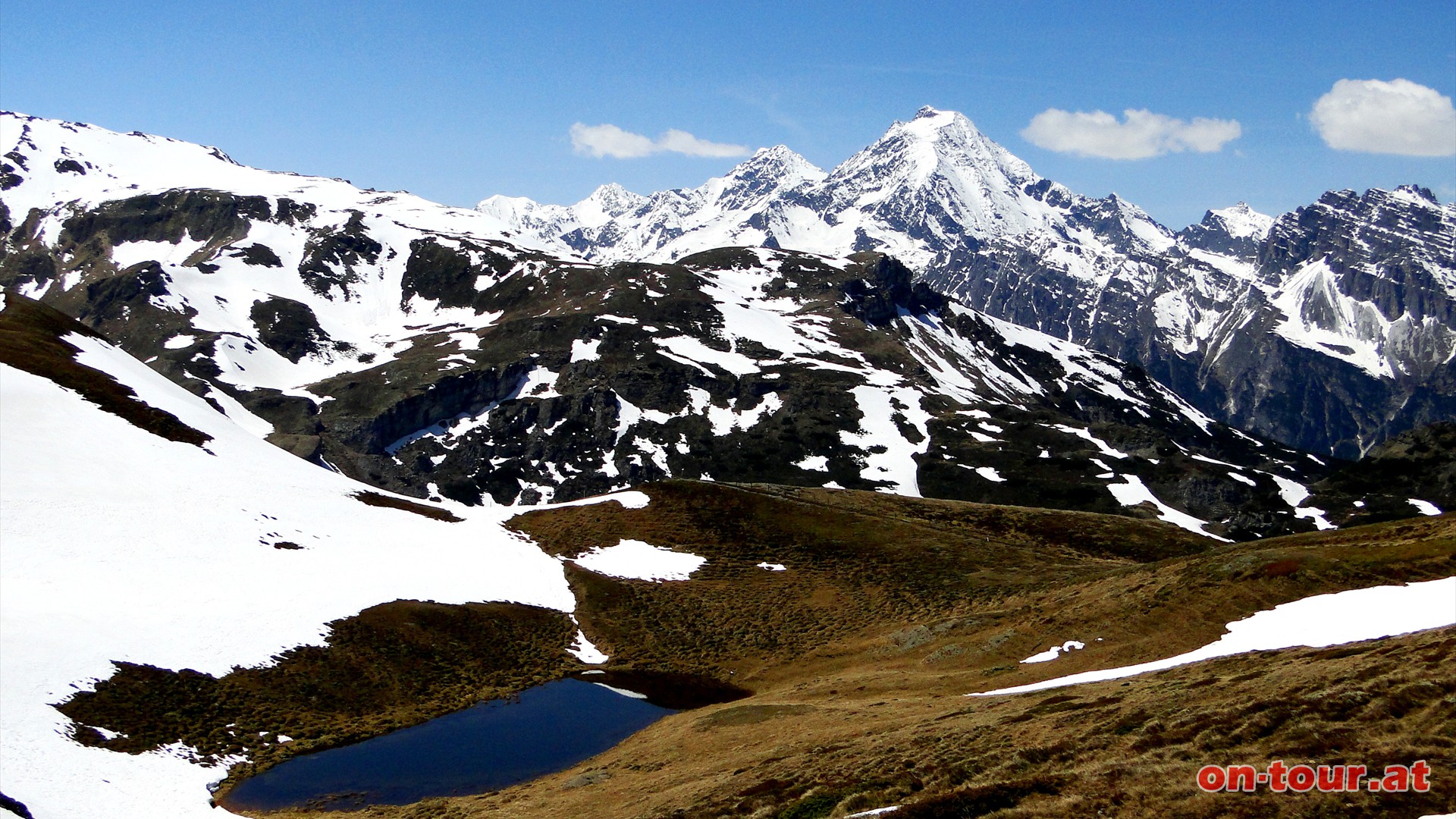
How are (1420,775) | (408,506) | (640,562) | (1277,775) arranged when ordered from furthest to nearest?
(408,506) → (640,562) → (1277,775) → (1420,775)

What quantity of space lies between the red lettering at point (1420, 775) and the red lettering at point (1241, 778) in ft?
8.53

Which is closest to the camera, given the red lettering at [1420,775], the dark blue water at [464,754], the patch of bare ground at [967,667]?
the red lettering at [1420,775]

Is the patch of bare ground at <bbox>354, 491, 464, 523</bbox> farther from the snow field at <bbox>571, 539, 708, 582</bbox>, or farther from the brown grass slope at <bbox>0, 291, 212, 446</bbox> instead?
the brown grass slope at <bbox>0, 291, 212, 446</bbox>

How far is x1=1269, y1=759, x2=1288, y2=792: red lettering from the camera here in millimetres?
17109

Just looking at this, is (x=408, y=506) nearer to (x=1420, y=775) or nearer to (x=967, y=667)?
(x=967, y=667)

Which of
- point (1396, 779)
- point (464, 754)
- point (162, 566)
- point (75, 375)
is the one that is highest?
point (75, 375)

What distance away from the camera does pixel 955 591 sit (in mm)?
66500

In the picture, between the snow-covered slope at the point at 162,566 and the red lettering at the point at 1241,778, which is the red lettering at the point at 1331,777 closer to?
the red lettering at the point at 1241,778

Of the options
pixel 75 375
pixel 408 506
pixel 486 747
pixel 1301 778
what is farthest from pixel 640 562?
pixel 1301 778

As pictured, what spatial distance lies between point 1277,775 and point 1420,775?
7.62 ft

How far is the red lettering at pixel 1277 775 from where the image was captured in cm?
1711

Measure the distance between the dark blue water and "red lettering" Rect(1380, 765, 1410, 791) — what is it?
106 ft

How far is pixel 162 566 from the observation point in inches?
1972

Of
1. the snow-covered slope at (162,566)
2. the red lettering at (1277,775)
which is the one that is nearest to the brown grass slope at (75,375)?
the snow-covered slope at (162,566)
